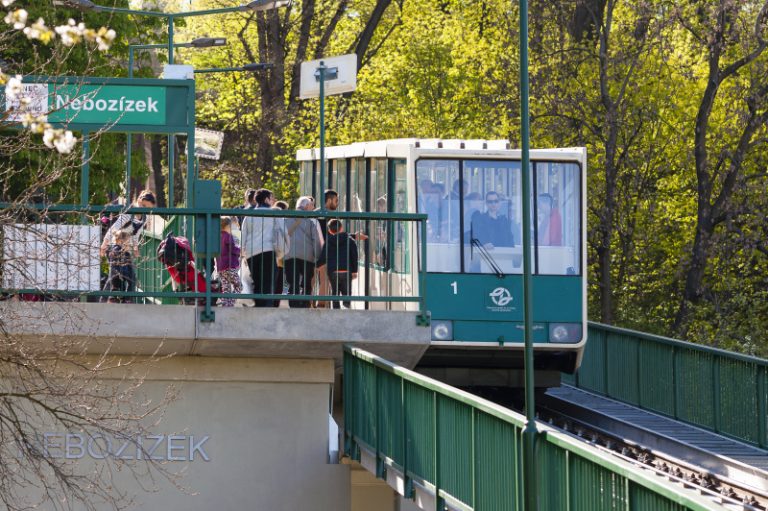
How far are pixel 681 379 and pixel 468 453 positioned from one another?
8907mm

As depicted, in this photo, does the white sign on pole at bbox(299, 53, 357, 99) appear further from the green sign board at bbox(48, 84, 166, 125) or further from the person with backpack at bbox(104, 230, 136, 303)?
the person with backpack at bbox(104, 230, 136, 303)

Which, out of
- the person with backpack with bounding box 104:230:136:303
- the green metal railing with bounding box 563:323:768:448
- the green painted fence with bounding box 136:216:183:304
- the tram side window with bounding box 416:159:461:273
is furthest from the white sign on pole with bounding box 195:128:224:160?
the person with backpack with bounding box 104:230:136:303

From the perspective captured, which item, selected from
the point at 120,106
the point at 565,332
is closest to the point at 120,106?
the point at 120,106

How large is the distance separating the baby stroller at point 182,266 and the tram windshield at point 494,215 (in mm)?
3691

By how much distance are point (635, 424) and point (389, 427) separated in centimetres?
568

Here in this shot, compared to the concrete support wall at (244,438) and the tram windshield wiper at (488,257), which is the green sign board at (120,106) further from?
the tram windshield wiper at (488,257)

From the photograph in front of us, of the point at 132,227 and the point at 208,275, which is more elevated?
the point at 132,227

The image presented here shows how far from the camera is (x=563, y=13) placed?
3459 centimetres

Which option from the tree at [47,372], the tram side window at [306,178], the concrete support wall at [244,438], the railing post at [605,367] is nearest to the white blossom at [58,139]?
the tree at [47,372]

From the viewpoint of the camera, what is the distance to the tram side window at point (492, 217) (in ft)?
66.5

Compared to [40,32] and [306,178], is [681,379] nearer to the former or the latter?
[306,178]

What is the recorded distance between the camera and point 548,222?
2050 centimetres

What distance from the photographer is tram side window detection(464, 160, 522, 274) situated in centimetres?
2027

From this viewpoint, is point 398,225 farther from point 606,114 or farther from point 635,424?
point 606,114
